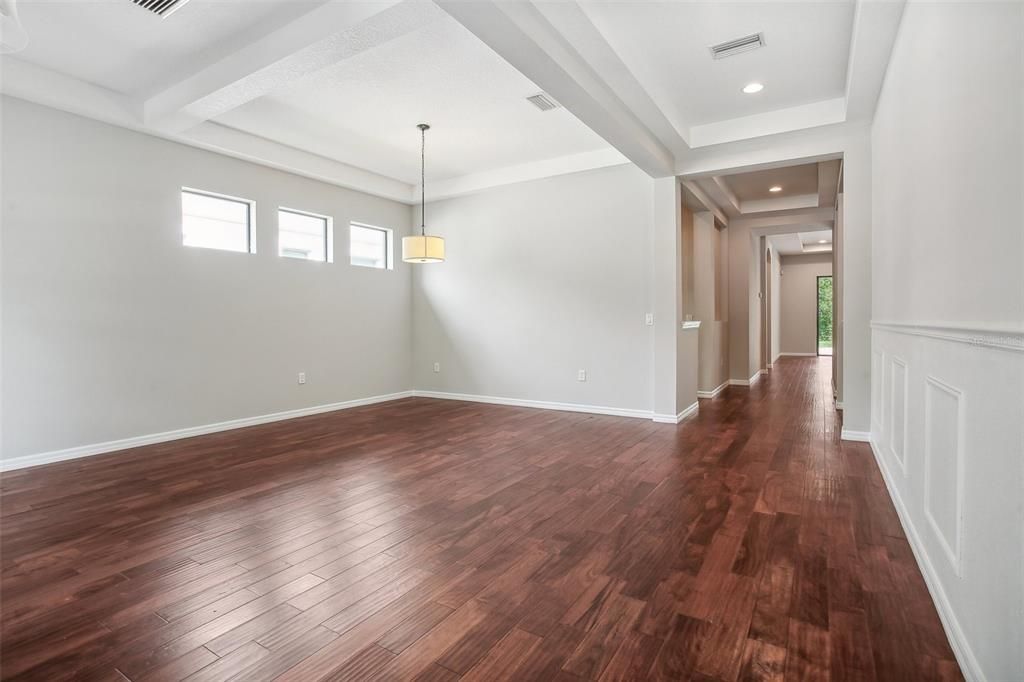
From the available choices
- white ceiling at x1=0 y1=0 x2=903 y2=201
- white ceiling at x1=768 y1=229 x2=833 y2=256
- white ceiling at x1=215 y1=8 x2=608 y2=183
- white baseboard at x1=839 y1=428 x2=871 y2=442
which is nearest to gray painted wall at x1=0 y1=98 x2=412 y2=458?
white ceiling at x1=0 y1=0 x2=903 y2=201

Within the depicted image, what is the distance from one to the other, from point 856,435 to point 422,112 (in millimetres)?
4576

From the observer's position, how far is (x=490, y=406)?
6133 mm

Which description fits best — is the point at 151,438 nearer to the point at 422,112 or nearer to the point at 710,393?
the point at 422,112

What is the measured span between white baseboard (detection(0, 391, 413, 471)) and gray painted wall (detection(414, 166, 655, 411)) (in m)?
1.60

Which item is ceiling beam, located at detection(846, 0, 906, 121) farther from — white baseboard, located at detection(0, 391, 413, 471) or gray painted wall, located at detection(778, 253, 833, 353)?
gray painted wall, located at detection(778, 253, 833, 353)

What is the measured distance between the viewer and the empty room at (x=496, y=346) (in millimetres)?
1529

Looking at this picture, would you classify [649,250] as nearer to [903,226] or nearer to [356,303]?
[903,226]

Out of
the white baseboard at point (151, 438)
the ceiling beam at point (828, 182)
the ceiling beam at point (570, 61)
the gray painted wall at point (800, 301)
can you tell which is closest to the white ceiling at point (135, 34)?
the ceiling beam at point (570, 61)

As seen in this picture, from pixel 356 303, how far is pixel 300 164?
168cm

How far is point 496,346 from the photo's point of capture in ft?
20.7

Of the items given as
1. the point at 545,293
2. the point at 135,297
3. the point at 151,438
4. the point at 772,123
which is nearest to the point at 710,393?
the point at 545,293

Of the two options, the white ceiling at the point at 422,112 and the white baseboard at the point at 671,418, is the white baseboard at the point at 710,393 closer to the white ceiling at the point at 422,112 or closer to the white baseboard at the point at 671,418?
the white baseboard at the point at 671,418

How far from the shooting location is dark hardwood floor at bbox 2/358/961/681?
1.51 m

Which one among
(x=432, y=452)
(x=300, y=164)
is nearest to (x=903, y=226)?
(x=432, y=452)
